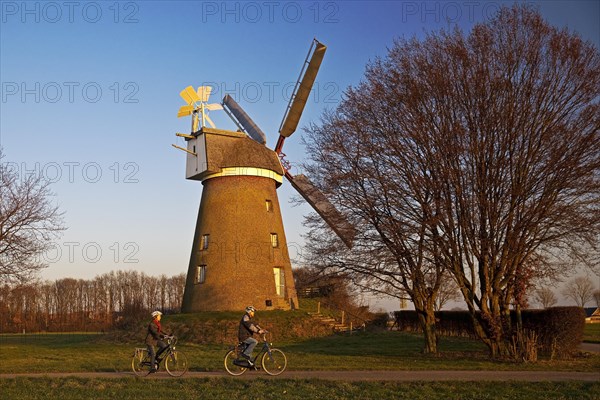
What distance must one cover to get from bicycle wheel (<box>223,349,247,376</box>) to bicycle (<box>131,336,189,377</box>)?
114 centimetres

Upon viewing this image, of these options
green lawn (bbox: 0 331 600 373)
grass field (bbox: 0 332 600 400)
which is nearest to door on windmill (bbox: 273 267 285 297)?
green lawn (bbox: 0 331 600 373)

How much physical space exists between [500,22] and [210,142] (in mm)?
20318

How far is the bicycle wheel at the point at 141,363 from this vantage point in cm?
1648

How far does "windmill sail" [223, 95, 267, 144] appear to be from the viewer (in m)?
38.1

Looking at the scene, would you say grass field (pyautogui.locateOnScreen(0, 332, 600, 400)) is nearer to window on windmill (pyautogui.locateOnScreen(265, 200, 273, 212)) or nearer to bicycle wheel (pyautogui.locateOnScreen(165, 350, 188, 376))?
bicycle wheel (pyautogui.locateOnScreen(165, 350, 188, 376))

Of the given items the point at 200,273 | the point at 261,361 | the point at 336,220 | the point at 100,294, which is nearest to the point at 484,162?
the point at 336,220

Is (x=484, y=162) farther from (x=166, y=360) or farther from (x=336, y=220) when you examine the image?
(x=166, y=360)

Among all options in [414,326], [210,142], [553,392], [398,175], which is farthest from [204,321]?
[553,392]

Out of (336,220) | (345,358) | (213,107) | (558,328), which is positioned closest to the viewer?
(558,328)

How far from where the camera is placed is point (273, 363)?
53.5 ft

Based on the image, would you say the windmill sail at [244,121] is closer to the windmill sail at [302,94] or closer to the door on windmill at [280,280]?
the windmill sail at [302,94]

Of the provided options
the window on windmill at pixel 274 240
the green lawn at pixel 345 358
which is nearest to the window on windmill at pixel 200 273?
the window on windmill at pixel 274 240

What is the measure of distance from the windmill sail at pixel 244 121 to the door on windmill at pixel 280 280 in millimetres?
8056

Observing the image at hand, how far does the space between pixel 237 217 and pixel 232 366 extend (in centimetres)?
1973
